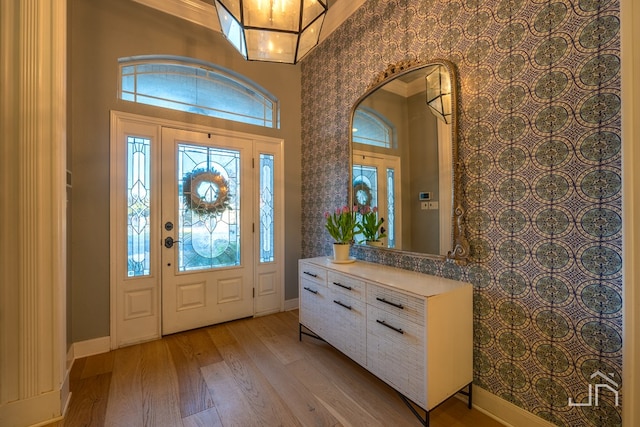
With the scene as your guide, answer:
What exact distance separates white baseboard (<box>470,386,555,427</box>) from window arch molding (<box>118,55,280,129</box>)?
329 centimetres

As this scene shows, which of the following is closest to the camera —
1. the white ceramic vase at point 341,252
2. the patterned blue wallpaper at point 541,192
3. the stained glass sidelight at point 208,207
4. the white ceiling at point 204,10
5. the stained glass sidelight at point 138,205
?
the patterned blue wallpaper at point 541,192

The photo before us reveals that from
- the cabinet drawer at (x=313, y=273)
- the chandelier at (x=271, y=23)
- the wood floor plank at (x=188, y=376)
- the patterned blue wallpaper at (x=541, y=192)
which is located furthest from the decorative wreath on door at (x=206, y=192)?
the patterned blue wallpaper at (x=541, y=192)

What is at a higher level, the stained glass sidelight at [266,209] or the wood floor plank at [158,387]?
the stained glass sidelight at [266,209]

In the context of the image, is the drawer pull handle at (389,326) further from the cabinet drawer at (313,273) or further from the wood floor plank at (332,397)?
the cabinet drawer at (313,273)

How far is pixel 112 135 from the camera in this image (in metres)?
2.50

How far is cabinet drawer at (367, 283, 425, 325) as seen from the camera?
156 cm

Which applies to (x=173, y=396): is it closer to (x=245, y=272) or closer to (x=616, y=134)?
(x=245, y=272)

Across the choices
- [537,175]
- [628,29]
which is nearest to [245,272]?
[537,175]

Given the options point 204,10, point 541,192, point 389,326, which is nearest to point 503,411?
point 389,326

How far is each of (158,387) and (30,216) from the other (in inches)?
56.0

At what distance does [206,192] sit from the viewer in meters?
2.98

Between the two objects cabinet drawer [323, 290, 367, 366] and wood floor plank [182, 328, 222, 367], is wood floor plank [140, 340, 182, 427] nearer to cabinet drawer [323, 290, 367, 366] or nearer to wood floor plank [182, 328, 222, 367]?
wood floor plank [182, 328, 222, 367]

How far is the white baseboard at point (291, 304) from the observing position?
3494 millimetres

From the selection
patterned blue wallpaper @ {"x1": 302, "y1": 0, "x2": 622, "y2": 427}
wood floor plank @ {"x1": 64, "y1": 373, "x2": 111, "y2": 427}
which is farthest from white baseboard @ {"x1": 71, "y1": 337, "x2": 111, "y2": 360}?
patterned blue wallpaper @ {"x1": 302, "y1": 0, "x2": 622, "y2": 427}
